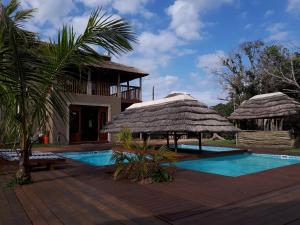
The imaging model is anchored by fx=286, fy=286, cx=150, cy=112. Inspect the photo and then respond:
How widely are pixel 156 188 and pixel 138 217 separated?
170cm

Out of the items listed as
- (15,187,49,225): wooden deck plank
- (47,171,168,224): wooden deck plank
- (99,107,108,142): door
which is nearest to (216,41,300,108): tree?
(99,107,108,142): door

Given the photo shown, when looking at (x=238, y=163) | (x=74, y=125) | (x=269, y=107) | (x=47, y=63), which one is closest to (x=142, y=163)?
(x=47, y=63)

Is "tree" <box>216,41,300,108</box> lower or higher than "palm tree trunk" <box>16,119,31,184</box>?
higher

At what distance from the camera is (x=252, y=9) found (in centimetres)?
1330

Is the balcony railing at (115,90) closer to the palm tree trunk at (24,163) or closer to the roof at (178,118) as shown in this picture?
the roof at (178,118)

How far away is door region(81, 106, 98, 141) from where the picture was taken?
19.1 metres

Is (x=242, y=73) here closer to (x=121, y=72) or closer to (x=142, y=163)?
(x=121, y=72)

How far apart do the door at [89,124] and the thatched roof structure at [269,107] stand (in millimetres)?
8939

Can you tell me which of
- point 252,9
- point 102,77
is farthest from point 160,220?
point 102,77

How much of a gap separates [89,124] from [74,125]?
66.9 inches

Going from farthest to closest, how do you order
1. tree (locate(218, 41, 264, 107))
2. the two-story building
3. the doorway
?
tree (locate(218, 41, 264, 107)) < the doorway < the two-story building

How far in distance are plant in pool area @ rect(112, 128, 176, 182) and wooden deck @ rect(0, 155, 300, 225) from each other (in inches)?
12.1

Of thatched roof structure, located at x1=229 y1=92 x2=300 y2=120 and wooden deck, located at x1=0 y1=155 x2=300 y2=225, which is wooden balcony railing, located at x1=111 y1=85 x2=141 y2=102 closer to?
thatched roof structure, located at x1=229 y1=92 x2=300 y2=120

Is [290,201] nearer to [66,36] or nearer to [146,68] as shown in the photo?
[66,36]
